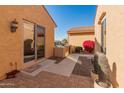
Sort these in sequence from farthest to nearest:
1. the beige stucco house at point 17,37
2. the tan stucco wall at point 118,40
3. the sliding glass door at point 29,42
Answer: the sliding glass door at point 29,42, the beige stucco house at point 17,37, the tan stucco wall at point 118,40

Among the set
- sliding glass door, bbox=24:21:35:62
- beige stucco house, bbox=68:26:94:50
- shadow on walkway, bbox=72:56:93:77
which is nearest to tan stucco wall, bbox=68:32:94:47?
beige stucco house, bbox=68:26:94:50

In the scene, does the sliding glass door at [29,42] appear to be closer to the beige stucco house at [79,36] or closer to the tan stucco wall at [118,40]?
the tan stucco wall at [118,40]

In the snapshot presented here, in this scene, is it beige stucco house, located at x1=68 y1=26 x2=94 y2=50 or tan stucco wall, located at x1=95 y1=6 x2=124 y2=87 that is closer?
tan stucco wall, located at x1=95 y1=6 x2=124 y2=87

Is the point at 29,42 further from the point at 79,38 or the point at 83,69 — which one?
the point at 79,38

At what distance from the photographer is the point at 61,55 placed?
315 inches

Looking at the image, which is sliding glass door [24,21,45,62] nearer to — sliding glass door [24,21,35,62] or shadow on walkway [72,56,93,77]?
sliding glass door [24,21,35,62]

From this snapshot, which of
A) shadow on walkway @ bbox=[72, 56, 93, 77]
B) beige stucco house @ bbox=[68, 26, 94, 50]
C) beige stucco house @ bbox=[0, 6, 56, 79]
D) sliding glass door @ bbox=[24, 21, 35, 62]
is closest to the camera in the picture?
beige stucco house @ bbox=[0, 6, 56, 79]

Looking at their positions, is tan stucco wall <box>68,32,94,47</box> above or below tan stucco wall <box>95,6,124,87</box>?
above

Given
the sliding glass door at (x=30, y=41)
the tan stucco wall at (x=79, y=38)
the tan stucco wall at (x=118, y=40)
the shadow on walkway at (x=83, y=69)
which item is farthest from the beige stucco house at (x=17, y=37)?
the tan stucco wall at (x=79, y=38)

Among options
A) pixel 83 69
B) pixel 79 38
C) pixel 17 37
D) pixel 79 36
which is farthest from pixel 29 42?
pixel 79 36
